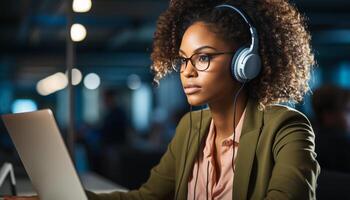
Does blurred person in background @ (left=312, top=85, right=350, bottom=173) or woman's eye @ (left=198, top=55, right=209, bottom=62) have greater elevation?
woman's eye @ (left=198, top=55, right=209, bottom=62)

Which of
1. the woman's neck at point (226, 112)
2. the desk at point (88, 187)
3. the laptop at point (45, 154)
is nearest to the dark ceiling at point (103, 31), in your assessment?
the desk at point (88, 187)

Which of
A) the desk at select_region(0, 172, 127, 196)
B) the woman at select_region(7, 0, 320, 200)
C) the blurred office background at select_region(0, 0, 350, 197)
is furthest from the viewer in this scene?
the blurred office background at select_region(0, 0, 350, 197)

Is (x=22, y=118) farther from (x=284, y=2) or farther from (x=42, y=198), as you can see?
(x=284, y=2)

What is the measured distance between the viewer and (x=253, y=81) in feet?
5.41

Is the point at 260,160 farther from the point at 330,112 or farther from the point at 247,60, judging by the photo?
the point at 330,112

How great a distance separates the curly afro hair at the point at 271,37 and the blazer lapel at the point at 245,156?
7 centimetres

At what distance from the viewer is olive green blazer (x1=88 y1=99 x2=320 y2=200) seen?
139 centimetres

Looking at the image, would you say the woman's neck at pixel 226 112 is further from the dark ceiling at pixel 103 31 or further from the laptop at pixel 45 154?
the dark ceiling at pixel 103 31

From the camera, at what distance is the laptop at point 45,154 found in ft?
3.99

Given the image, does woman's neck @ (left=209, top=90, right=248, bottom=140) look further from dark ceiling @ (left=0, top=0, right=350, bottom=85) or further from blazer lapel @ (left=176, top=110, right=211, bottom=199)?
dark ceiling @ (left=0, top=0, right=350, bottom=85)

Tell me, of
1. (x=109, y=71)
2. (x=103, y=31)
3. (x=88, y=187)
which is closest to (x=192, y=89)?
(x=88, y=187)

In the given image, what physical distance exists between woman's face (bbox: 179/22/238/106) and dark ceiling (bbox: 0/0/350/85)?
570cm

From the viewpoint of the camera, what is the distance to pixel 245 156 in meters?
1.54

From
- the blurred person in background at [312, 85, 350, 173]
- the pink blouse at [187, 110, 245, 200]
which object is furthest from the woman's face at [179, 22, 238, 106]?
the blurred person in background at [312, 85, 350, 173]
